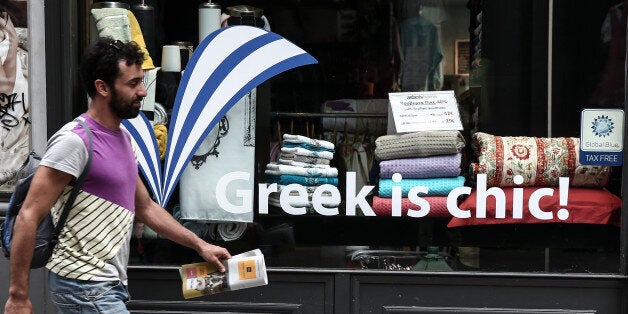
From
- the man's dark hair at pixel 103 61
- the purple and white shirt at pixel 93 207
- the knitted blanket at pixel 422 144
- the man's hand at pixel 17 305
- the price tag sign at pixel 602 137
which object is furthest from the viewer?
the knitted blanket at pixel 422 144

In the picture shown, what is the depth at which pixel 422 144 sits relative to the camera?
5602 mm

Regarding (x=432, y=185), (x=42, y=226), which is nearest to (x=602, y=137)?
(x=432, y=185)

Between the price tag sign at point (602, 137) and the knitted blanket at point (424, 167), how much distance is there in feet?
2.29

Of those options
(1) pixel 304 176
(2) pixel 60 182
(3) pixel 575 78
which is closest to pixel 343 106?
(1) pixel 304 176

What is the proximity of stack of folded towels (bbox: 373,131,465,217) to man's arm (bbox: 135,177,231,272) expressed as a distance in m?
1.52

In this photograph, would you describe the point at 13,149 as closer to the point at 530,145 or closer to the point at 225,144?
the point at 225,144

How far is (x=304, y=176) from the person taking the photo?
18.6ft

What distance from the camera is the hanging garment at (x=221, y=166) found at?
565 centimetres

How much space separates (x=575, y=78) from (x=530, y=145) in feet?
1.48

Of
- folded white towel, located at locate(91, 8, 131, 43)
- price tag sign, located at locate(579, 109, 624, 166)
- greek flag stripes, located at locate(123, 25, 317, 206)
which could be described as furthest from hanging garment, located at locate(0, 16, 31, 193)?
price tag sign, located at locate(579, 109, 624, 166)

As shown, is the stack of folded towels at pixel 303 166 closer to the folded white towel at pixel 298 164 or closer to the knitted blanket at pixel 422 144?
the folded white towel at pixel 298 164

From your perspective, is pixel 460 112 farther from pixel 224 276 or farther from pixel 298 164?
pixel 224 276

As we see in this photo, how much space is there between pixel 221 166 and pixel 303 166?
463 millimetres

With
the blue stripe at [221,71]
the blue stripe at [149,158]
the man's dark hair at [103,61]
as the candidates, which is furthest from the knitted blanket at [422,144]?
the man's dark hair at [103,61]
